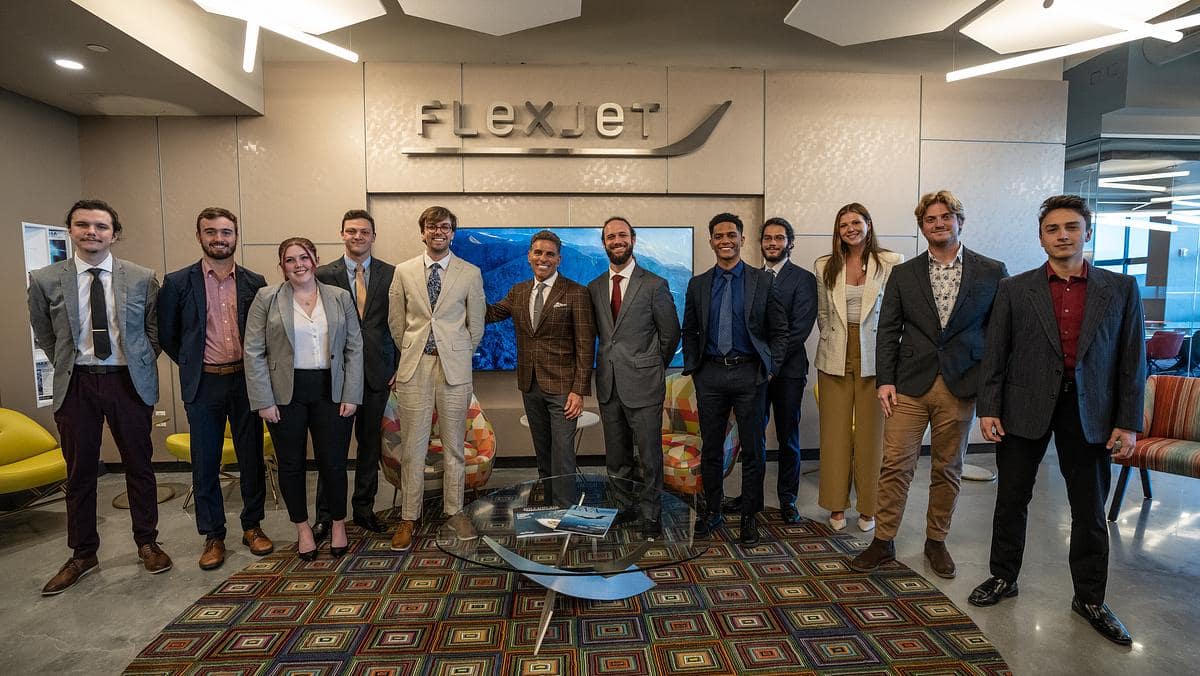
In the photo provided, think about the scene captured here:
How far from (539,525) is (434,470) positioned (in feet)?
4.93

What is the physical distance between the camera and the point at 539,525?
251 cm

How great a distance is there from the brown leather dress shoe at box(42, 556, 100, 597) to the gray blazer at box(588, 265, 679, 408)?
113 inches

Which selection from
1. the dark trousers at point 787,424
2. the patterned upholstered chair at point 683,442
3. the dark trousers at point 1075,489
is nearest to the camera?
the dark trousers at point 1075,489

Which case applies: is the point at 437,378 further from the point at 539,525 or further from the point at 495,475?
the point at 495,475

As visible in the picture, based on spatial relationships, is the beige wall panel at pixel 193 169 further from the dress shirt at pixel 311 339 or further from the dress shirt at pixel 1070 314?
the dress shirt at pixel 1070 314

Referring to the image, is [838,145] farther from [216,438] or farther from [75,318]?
[75,318]

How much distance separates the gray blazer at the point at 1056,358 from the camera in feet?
7.83

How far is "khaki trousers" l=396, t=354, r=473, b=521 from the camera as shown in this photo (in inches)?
130

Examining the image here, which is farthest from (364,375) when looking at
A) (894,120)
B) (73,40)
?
(894,120)

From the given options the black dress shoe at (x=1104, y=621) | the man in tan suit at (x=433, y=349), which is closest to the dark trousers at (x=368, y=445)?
the man in tan suit at (x=433, y=349)

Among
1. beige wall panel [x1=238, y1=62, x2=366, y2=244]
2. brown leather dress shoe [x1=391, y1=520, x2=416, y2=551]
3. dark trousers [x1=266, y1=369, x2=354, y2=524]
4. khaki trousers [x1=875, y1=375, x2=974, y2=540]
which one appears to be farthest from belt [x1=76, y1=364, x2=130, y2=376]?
khaki trousers [x1=875, y1=375, x2=974, y2=540]

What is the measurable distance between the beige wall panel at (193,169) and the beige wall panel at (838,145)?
444 cm

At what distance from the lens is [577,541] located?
241 centimetres

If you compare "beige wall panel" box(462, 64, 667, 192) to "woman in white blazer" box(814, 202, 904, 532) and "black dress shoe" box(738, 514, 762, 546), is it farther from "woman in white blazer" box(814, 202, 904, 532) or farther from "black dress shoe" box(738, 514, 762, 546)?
"black dress shoe" box(738, 514, 762, 546)
